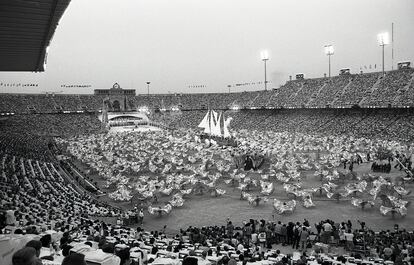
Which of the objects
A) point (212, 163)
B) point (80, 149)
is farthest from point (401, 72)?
point (80, 149)

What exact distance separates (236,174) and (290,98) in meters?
51.7

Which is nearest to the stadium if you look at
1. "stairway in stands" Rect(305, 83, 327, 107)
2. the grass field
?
the grass field

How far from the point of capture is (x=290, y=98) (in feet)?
258

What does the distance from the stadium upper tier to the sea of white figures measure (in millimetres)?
18916

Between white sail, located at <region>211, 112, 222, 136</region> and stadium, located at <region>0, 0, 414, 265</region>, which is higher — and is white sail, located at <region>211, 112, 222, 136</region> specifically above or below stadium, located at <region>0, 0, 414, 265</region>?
above

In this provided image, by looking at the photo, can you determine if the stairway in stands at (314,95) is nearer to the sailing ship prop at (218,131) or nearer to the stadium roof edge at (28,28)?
the sailing ship prop at (218,131)

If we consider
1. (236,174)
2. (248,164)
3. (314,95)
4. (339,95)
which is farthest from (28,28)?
(314,95)

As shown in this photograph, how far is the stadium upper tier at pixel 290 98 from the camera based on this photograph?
201 ft

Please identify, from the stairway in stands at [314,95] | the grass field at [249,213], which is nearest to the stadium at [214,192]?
the grass field at [249,213]

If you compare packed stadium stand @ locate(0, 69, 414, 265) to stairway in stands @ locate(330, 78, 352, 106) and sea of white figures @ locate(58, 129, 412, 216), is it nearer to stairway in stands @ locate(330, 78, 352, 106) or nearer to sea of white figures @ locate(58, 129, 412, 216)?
stairway in stands @ locate(330, 78, 352, 106)

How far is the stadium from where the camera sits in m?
11.7

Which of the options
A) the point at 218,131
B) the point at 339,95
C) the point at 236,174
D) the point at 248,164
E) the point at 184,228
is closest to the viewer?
the point at 184,228

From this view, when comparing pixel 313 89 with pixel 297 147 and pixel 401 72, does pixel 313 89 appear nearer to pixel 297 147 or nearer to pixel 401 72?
pixel 401 72

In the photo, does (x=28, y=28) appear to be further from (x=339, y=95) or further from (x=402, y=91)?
(x=339, y=95)
